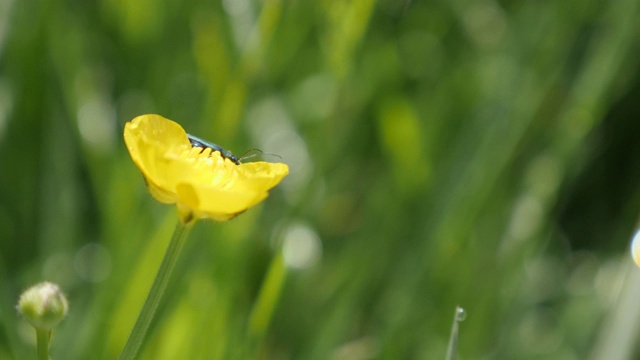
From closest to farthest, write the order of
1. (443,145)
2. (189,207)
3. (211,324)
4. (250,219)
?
(189,207)
(211,324)
(250,219)
(443,145)

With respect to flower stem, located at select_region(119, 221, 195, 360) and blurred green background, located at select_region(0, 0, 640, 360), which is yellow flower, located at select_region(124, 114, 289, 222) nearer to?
flower stem, located at select_region(119, 221, 195, 360)

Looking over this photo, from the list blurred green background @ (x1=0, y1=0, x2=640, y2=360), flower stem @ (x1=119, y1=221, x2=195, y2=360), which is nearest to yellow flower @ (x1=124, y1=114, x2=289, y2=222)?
flower stem @ (x1=119, y1=221, x2=195, y2=360)

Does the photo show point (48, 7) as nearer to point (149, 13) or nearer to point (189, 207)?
point (149, 13)

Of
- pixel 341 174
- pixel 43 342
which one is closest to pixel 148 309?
pixel 43 342

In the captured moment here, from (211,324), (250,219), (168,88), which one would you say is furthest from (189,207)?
(168,88)

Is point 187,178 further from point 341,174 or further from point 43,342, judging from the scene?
point 341,174

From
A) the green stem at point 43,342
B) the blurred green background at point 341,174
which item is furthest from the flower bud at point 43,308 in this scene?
the blurred green background at point 341,174
